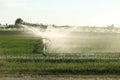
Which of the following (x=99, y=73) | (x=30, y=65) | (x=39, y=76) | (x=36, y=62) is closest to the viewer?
(x=39, y=76)

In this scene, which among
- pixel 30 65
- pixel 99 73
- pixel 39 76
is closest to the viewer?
pixel 39 76

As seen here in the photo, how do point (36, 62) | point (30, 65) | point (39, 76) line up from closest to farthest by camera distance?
1. point (39, 76)
2. point (30, 65)
3. point (36, 62)

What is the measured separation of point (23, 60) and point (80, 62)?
3.01m

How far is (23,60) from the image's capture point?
760 inches

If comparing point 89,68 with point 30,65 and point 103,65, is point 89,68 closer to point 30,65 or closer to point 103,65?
point 103,65

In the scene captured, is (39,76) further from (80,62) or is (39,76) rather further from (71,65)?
(80,62)

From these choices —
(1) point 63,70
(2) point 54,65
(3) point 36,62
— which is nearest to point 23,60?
(3) point 36,62

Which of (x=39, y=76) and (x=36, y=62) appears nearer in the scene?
(x=39, y=76)

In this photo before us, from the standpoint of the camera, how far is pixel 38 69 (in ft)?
54.0

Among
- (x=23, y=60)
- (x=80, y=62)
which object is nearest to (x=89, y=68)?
(x=80, y=62)

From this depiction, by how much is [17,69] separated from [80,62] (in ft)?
12.8

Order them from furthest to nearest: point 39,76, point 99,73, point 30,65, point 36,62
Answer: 1. point 36,62
2. point 30,65
3. point 99,73
4. point 39,76

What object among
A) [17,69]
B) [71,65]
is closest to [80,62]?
[71,65]

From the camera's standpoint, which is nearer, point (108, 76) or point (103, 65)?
point (108, 76)
